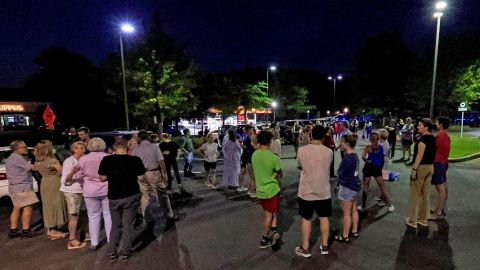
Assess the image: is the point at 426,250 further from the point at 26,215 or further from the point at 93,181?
the point at 26,215

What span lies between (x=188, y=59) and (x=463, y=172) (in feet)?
53.4

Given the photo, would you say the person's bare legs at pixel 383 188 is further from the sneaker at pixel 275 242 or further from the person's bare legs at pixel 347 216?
the sneaker at pixel 275 242

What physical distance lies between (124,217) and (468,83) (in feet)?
117

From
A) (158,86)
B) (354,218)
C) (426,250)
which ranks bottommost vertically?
(426,250)

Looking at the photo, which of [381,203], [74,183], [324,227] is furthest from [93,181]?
[381,203]

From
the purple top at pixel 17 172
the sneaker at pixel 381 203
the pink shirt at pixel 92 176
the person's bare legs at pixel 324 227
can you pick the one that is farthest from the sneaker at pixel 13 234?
the sneaker at pixel 381 203

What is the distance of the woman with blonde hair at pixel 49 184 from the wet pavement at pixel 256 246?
0.44 m

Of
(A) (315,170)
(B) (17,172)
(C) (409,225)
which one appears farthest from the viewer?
(C) (409,225)

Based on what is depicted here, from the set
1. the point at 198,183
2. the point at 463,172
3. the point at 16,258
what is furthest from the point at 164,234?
the point at 463,172

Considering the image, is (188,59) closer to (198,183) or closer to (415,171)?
(198,183)

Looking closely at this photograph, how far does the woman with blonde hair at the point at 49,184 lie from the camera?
5.43 meters

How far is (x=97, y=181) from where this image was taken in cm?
500

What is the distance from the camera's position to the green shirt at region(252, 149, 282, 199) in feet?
16.2

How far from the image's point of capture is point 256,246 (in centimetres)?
527
